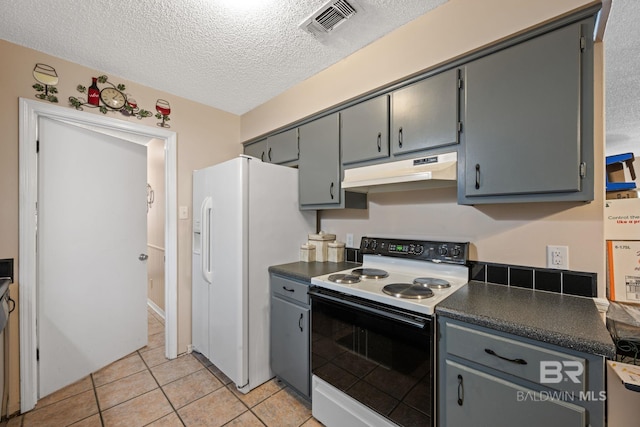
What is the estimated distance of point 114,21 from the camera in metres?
1.62

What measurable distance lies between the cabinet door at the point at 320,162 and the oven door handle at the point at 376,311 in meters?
0.75

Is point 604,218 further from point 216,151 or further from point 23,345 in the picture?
point 23,345

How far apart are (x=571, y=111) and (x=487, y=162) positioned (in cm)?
37

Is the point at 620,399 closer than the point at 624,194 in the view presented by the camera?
Yes

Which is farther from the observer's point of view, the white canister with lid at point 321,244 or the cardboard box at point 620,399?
the white canister with lid at point 321,244

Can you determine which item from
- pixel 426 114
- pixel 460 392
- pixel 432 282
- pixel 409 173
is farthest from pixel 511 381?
pixel 426 114

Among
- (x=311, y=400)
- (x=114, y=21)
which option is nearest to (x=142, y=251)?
(x=114, y=21)

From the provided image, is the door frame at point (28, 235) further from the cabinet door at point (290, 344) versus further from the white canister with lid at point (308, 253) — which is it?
the white canister with lid at point (308, 253)

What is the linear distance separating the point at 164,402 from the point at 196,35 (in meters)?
2.50

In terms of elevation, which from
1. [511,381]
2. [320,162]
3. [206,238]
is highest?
[320,162]

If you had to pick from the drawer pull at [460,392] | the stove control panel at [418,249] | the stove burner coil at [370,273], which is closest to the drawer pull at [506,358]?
the drawer pull at [460,392]

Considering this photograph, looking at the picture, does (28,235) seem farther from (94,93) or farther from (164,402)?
(164,402)

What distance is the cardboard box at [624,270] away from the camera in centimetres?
135

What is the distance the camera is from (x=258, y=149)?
2.89m
